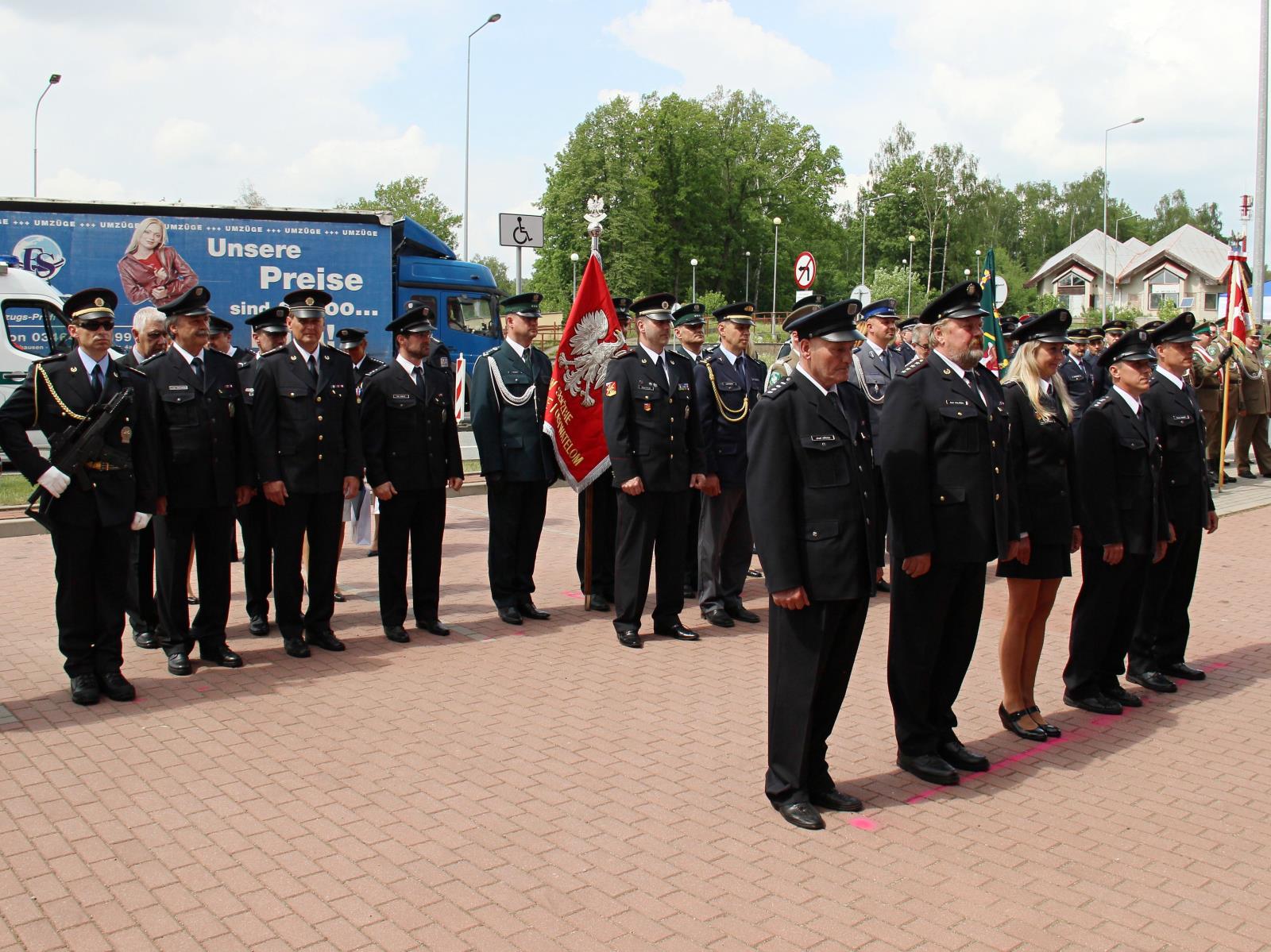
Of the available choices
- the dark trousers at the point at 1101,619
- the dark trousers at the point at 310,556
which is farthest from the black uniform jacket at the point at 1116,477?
the dark trousers at the point at 310,556

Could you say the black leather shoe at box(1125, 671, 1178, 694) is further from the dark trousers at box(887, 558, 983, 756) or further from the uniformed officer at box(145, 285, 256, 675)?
the uniformed officer at box(145, 285, 256, 675)

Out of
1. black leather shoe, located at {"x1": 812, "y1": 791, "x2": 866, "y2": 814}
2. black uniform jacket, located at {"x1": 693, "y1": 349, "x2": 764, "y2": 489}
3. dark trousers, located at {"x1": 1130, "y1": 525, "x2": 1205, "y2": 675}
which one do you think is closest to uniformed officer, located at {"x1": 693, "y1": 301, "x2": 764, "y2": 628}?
black uniform jacket, located at {"x1": 693, "y1": 349, "x2": 764, "y2": 489}

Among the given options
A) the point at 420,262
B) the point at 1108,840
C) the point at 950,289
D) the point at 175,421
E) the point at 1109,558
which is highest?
the point at 420,262

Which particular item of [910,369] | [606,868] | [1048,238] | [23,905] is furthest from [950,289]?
[1048,238]

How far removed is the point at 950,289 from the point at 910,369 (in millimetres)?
414

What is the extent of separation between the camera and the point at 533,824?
4695 mm

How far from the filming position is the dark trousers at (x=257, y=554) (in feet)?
25.5

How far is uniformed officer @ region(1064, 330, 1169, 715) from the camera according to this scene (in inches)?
245

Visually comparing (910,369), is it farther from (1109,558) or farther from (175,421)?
(175,421)

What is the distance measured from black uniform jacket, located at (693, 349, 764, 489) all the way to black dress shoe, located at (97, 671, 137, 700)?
13.7 ft

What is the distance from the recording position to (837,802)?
4.89m

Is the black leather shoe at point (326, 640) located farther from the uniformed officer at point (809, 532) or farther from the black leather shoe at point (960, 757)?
the black leather shoe at point (960, 757)

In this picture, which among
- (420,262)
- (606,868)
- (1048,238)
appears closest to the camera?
(606,868)

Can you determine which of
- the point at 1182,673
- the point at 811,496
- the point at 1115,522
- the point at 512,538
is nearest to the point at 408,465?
the point at 512,538
